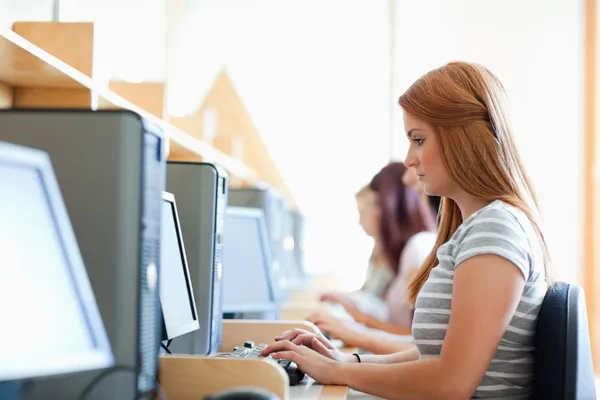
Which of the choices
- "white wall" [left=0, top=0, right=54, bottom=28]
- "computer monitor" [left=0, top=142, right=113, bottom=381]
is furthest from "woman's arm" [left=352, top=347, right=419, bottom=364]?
"white wall" [left=0, top=0, right=54, bottom=28]

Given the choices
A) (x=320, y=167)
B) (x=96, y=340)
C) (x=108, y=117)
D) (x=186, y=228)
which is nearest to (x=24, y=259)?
(x=96, y=340)

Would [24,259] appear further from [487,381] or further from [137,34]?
Result: [137,34]

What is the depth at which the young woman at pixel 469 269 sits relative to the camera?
1.37 meters

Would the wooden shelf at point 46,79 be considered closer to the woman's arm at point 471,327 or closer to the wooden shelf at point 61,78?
the wooden shelf at point 61,78

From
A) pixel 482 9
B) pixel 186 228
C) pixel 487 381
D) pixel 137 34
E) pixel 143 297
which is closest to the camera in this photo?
pixel 143 297

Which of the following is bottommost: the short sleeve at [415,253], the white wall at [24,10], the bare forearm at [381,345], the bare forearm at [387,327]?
the bare forearm at [387,327]

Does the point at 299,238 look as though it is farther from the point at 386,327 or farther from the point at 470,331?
the point at 470,331

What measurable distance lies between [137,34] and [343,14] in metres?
2.37

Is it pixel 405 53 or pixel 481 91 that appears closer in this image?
pixel 481 91

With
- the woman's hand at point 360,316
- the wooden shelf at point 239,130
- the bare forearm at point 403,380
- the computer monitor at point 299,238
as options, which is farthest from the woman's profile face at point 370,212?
the bare forearm at point 403,380

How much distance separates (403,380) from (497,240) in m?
0.28

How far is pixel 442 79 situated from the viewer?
5.09ft

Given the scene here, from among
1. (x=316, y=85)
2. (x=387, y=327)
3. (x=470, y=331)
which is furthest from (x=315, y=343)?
(x=316, y=85)

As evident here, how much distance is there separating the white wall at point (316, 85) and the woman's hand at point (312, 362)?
3.96 metres
